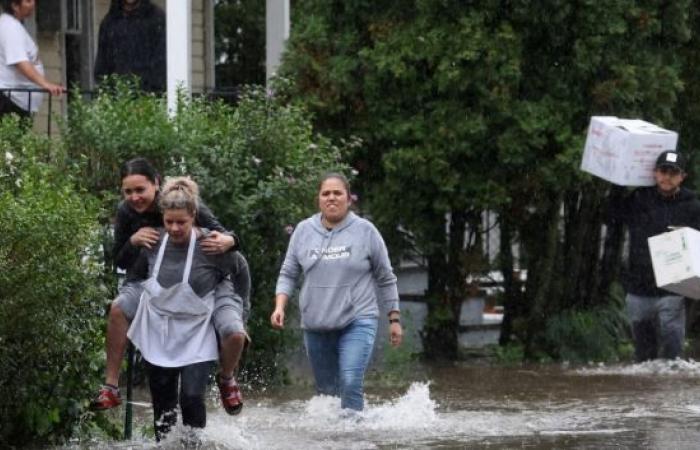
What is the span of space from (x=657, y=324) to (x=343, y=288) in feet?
14.2

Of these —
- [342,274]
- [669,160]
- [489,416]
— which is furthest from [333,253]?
[669,160]

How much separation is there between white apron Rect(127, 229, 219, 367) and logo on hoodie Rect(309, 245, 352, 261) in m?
A: 1.75

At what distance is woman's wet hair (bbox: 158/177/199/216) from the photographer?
880 cm

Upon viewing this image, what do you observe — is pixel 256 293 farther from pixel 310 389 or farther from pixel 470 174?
pixel 470 174

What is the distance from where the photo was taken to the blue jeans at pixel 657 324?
13.8 metres

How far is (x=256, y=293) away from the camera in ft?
42.8

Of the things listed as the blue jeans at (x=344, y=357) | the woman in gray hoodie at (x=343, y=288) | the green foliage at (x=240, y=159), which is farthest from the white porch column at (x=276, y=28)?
the blue jeans at (x=344, y=357)

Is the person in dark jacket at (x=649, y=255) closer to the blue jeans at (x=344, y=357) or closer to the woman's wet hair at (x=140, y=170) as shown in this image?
the blue jeans at (x=344, y=357)

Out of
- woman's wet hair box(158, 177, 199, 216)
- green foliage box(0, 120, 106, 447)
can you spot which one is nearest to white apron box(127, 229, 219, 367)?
woman's wet hair box(158, 177, 199, 216)

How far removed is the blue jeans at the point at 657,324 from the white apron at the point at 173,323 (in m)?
5.79

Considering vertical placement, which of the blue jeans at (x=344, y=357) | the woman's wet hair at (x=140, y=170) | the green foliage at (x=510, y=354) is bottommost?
the green foliage at (x=510, y=354)

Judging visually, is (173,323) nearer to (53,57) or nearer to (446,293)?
(446,293)

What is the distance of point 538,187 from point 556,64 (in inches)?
43.8

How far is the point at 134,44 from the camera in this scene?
15961 mm
